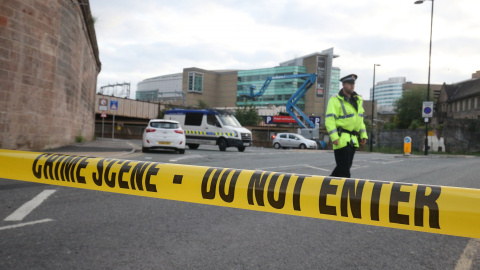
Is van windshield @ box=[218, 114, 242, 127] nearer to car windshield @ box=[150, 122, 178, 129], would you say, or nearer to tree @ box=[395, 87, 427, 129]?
car windshield @ box=[150, 122, 178, 129]

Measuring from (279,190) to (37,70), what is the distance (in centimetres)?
1191

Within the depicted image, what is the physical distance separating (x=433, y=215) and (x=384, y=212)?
0.65ft

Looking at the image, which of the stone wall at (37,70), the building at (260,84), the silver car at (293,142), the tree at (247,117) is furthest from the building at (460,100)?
the stone wall at (37,70)

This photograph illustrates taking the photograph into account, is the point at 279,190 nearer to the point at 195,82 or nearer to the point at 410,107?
the point at 410,107

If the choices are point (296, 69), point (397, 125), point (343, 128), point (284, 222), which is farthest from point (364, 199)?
point (296, 69)

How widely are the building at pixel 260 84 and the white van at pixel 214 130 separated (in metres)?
58.7

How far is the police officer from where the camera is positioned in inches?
205

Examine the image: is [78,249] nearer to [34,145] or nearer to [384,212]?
[384,212]

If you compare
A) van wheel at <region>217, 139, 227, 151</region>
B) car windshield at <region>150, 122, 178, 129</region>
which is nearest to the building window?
van wheel at <region>217, 139, 227, 151</region>

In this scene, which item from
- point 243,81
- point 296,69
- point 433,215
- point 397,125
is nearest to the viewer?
point 433,215

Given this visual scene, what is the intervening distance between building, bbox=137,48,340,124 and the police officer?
243 ft

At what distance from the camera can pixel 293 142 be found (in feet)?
106

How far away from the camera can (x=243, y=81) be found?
107500 mm

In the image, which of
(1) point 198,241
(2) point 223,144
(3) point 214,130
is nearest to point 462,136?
(2) point 223,144
